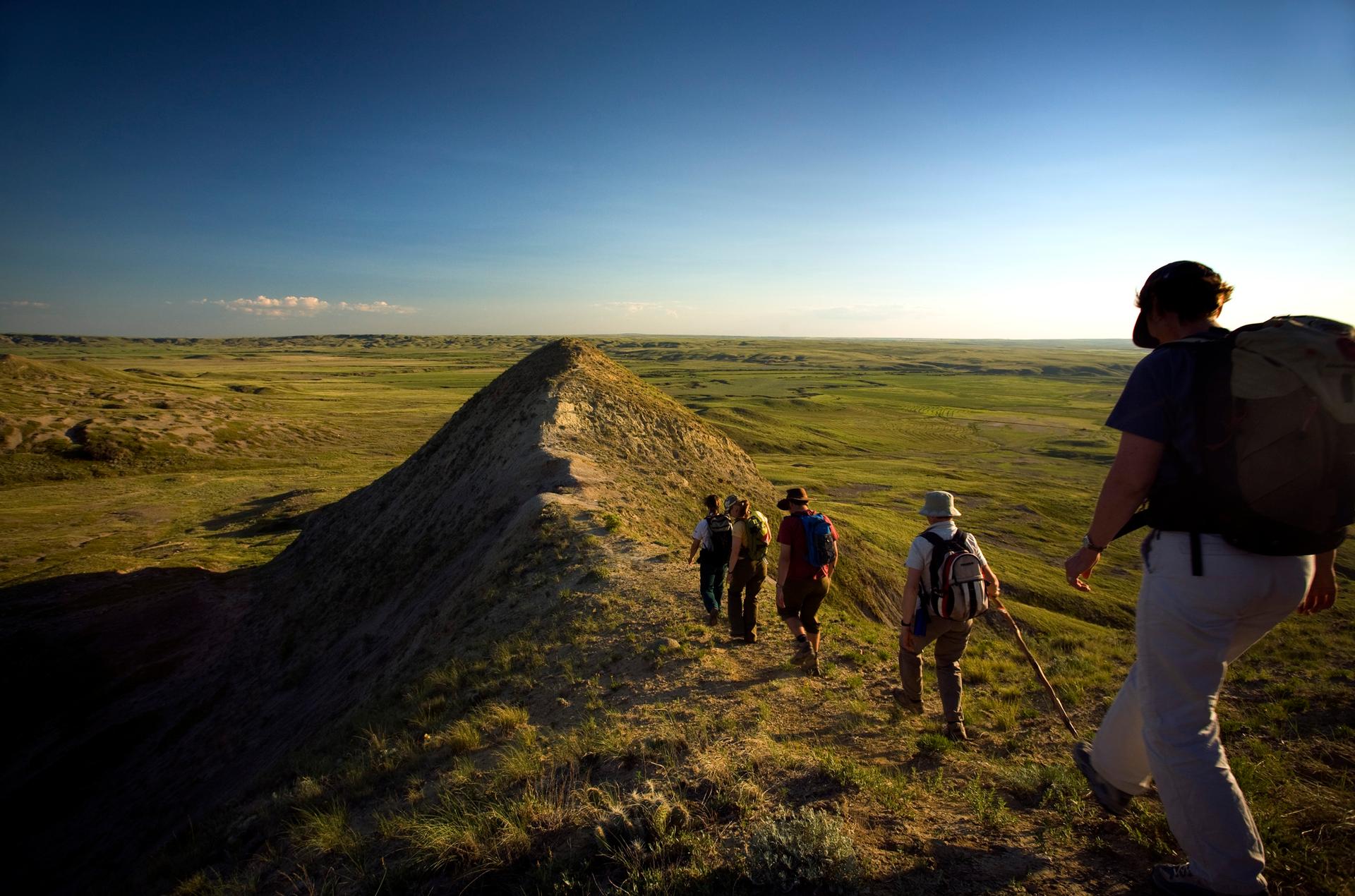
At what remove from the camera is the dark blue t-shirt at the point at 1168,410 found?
2.96 m

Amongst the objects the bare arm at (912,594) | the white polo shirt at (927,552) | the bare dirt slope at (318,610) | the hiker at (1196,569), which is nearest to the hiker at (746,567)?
the bare arm at (912,594)

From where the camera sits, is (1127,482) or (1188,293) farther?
(1188,293)

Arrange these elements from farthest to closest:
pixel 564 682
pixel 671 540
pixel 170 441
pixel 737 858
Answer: pixel 170 441 < pixel 671 540 < pixel 564 682 < pixel 737 858

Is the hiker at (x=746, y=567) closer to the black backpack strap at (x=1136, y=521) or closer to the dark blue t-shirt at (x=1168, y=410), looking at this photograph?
the black backpack strap at (x=1136, y=521)

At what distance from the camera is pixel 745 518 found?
878 cm

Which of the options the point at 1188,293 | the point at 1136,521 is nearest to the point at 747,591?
the point at 1136,521

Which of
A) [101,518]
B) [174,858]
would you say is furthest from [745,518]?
[101,518]

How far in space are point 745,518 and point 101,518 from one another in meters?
43.1

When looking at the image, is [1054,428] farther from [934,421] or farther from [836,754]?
[836,754]

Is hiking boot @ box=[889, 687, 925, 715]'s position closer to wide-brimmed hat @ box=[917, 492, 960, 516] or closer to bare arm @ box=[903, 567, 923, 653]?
bare arm @ box=[903, 567, 923, 653]

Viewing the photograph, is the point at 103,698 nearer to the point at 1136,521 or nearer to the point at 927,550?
the point at 927,550

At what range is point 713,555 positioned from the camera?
927 cm

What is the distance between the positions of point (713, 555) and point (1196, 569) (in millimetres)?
6819

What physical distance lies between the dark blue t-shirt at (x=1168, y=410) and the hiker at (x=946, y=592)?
227 cm
